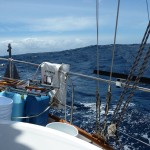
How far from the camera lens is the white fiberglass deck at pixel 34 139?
1.88 metres

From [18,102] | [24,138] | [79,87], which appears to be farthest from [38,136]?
[79,87]

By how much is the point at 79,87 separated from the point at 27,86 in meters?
9.04

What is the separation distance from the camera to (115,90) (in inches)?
503

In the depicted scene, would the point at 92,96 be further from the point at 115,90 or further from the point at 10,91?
the point at 10,91

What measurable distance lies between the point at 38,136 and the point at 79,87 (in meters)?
11.0

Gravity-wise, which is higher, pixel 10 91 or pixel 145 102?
pixel 10 91

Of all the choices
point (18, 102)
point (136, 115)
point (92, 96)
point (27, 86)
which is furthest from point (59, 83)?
point (92, 96)

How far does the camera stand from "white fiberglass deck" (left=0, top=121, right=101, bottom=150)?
6.17 feet

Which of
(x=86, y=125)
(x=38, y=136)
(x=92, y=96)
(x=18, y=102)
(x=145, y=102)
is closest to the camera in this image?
(x=38, y=136)

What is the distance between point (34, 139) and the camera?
1980 mm

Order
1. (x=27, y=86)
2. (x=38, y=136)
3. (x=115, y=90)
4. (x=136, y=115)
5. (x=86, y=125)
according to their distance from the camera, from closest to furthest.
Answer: (x=38, y=136) < (x=27, y=86) < (x=86, y=125) < (x=136, y=115) < (x=115, y=90)

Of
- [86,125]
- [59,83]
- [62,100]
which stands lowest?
[86,125]

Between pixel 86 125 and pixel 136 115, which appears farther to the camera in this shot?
pixel 136 115

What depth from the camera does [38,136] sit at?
200 cm
